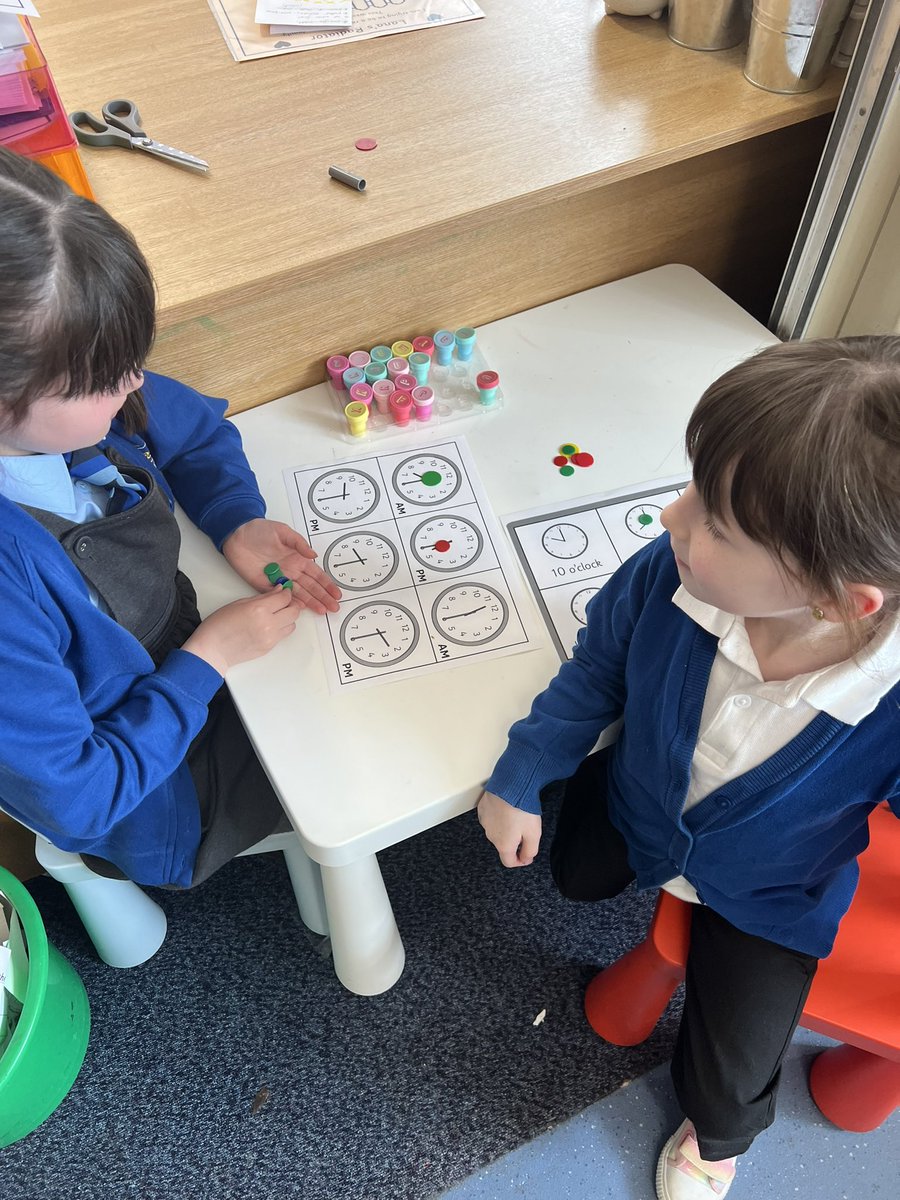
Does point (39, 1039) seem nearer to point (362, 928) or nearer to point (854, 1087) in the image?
point (362, 928)

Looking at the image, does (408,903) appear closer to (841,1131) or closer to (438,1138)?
(438,1138)

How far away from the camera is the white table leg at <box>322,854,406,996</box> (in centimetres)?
88

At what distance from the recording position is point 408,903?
1245 mm

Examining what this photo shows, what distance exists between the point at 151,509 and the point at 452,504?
0.93 feet

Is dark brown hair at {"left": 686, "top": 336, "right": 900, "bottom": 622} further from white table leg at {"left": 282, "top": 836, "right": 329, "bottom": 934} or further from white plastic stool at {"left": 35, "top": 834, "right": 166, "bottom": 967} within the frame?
white plastic stool at {"left": 35, "top": 834, "right": 166, "bottom": 967}

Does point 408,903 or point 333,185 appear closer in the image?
point 333,185

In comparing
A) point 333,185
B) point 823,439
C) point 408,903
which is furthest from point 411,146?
point 408,903

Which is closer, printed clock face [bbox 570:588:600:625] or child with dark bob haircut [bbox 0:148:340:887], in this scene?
child with dark bob haircut [bbox 0:148:340:887]

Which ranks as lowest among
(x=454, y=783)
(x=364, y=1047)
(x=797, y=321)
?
(x=364, y=1047)

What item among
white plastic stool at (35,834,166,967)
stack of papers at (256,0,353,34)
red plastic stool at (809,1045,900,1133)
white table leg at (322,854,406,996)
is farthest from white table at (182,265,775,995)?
Answer: red plastic stool at (809,1045,900,1133)

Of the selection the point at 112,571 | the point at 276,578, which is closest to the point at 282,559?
the point at 276,578

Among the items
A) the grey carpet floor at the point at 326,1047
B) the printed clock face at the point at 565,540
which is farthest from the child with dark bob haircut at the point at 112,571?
the grey carpet floor at the point at 326,1047

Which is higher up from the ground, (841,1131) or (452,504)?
(452,504)

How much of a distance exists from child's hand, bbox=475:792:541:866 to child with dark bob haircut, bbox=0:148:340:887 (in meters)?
0.23
